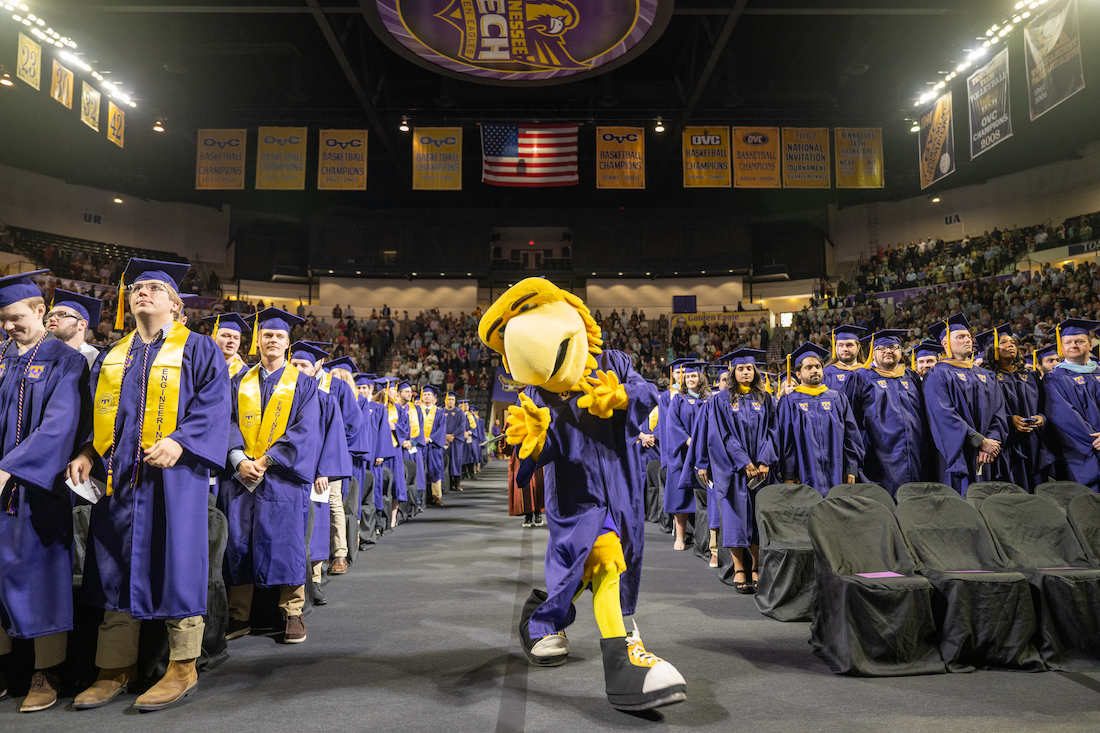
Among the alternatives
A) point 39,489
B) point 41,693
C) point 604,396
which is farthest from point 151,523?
point 604,396

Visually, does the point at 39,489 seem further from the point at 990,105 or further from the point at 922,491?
the point at 990,105

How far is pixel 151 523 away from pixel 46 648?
75 centimetres

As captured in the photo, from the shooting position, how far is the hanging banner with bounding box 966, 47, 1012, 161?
36.6 ft

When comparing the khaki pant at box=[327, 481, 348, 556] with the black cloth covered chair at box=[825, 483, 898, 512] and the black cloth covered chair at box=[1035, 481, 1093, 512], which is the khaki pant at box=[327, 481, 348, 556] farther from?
the black cloth covered chair at box=[1035, 481, 1093, 512]

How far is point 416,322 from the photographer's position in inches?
1120

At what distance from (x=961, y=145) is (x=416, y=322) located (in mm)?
20358

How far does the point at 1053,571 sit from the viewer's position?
3.75 meters

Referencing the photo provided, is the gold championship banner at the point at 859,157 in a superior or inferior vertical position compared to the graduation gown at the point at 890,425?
superior

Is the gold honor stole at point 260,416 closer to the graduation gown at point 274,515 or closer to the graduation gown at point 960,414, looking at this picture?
the graduation gown at point 274,515

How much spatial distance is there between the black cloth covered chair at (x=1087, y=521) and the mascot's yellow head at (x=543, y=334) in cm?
323

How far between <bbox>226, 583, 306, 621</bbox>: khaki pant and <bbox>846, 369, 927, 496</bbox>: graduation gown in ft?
15.1

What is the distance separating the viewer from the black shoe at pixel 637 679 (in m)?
2.83

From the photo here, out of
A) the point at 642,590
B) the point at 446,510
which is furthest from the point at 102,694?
the point at 446,510

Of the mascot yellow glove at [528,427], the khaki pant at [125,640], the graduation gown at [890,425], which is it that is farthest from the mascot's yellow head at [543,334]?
the graduation gown at [890,425]
